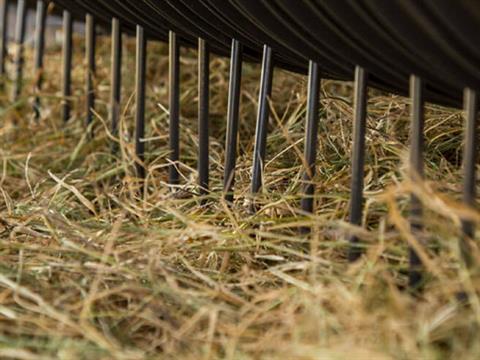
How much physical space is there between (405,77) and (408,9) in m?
0.15

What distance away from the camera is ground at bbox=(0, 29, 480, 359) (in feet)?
2.72

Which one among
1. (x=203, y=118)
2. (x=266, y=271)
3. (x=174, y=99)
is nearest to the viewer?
(x=266, y=271)

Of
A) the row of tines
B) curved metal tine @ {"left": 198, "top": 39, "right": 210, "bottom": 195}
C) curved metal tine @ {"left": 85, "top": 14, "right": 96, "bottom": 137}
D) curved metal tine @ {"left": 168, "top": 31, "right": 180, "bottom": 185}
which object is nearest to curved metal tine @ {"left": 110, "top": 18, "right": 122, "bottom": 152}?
the row of tines

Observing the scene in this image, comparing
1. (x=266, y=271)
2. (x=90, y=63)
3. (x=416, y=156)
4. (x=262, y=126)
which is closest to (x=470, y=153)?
(x=416, y=156)

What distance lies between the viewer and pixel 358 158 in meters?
1.03

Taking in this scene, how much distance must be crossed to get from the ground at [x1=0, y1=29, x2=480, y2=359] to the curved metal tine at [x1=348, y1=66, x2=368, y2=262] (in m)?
0.01

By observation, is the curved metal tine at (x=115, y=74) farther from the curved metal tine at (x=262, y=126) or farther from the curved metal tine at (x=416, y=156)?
the curved metal tine at (x=416, y=156)

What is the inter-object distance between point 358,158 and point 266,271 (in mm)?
145

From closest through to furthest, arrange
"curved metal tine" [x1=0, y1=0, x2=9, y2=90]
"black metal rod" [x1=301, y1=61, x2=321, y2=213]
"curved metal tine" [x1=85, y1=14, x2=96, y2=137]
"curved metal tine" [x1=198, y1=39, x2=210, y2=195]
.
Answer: "black metal rod" [x1=301, y1=61, x2=321, y2=213] → "curved metal tine" [x1=198, y1=39, x2=210, y2=195] → "curved metal tine" [x1=85, y1=14, x2=96, y2=137] → "curved metal tine" [x1=0, y1=0, x2=9, y2=90]

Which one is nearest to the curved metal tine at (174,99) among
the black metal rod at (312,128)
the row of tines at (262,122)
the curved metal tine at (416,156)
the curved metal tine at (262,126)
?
the row of tines at (262,122)

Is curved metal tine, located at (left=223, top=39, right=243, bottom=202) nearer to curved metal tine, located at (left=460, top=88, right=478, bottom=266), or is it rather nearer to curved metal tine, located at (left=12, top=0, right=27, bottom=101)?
curved metal tine, located at (left=460, top=88, right=478, bottom=266)

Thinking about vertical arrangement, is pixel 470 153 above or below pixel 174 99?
below

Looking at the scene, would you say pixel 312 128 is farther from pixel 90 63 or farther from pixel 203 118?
pixel 90 63

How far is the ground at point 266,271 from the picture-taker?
0.83 m
